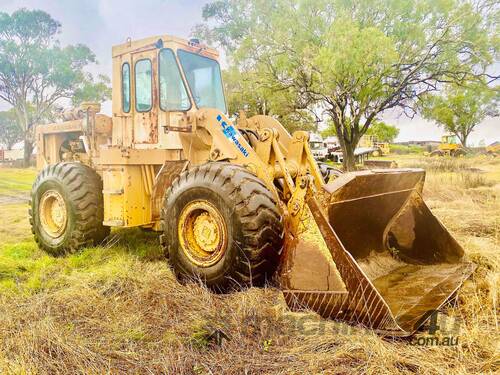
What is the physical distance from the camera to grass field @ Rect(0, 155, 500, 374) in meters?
2.61

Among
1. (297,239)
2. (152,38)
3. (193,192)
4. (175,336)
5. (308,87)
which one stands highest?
(308,87)

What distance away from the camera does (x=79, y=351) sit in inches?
112

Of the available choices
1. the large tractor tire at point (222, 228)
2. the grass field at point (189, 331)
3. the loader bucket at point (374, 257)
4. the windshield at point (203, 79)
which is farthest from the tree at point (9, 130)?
the loader bucket at point (374, 257)

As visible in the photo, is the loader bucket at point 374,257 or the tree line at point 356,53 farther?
the tree line at point 356,53

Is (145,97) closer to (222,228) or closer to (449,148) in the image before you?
(222,228)

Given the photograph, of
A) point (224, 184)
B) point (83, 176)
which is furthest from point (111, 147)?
point (224, 184)

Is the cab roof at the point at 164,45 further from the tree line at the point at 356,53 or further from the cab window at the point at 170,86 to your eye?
the tree line at the point at 356,53

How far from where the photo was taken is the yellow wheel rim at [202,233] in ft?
13.0

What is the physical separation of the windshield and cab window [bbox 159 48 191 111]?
112 mm

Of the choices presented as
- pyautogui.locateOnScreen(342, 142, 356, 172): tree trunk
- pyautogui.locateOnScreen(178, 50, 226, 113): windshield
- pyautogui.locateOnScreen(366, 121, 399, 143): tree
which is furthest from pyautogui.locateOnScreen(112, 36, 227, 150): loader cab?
pyautogui.locateOnScreen(366, 121, 399, 143): tree

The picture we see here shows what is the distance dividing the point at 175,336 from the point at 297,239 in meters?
1.17

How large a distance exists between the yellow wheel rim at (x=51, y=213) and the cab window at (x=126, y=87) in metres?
1.50

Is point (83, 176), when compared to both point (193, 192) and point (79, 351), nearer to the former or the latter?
point (193, 192)

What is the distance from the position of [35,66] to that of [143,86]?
29904 millimetres
